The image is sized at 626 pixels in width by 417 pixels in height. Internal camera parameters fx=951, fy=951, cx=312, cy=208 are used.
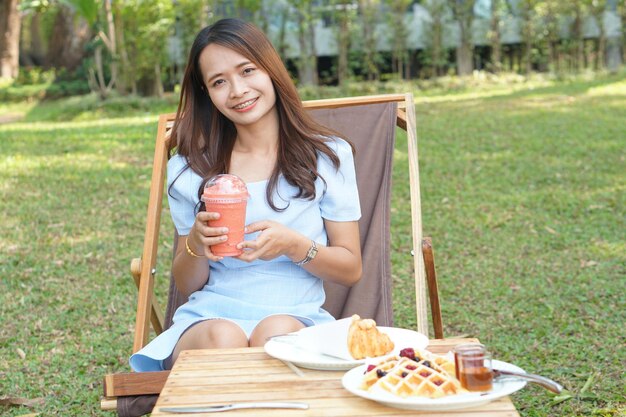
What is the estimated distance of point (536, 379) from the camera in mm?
1933

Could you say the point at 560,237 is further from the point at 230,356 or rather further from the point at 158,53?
the point at 158,53

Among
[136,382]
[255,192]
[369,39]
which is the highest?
[369,39]

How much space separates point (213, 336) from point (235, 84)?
761 millimetres

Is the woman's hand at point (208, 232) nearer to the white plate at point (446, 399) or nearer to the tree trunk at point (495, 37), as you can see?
the white plate at point (446, 399)

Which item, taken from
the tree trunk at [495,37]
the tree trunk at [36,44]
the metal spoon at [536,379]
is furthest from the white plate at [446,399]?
the tree trunk at [36,44]

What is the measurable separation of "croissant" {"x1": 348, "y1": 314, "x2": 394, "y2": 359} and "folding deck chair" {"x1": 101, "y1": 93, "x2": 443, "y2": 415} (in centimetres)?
86

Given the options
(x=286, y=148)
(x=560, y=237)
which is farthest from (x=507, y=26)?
(x=286, y=148)

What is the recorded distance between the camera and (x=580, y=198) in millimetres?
7195

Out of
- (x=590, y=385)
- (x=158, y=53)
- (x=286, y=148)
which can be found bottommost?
(x=590, y=385)

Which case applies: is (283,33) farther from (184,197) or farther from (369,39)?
(184,197)

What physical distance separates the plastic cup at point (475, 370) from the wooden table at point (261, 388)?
4 centimetres

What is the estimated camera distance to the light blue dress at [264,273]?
2.87m

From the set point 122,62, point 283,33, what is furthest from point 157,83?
point 283,33

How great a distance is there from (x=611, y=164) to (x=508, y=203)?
5.11 feet
